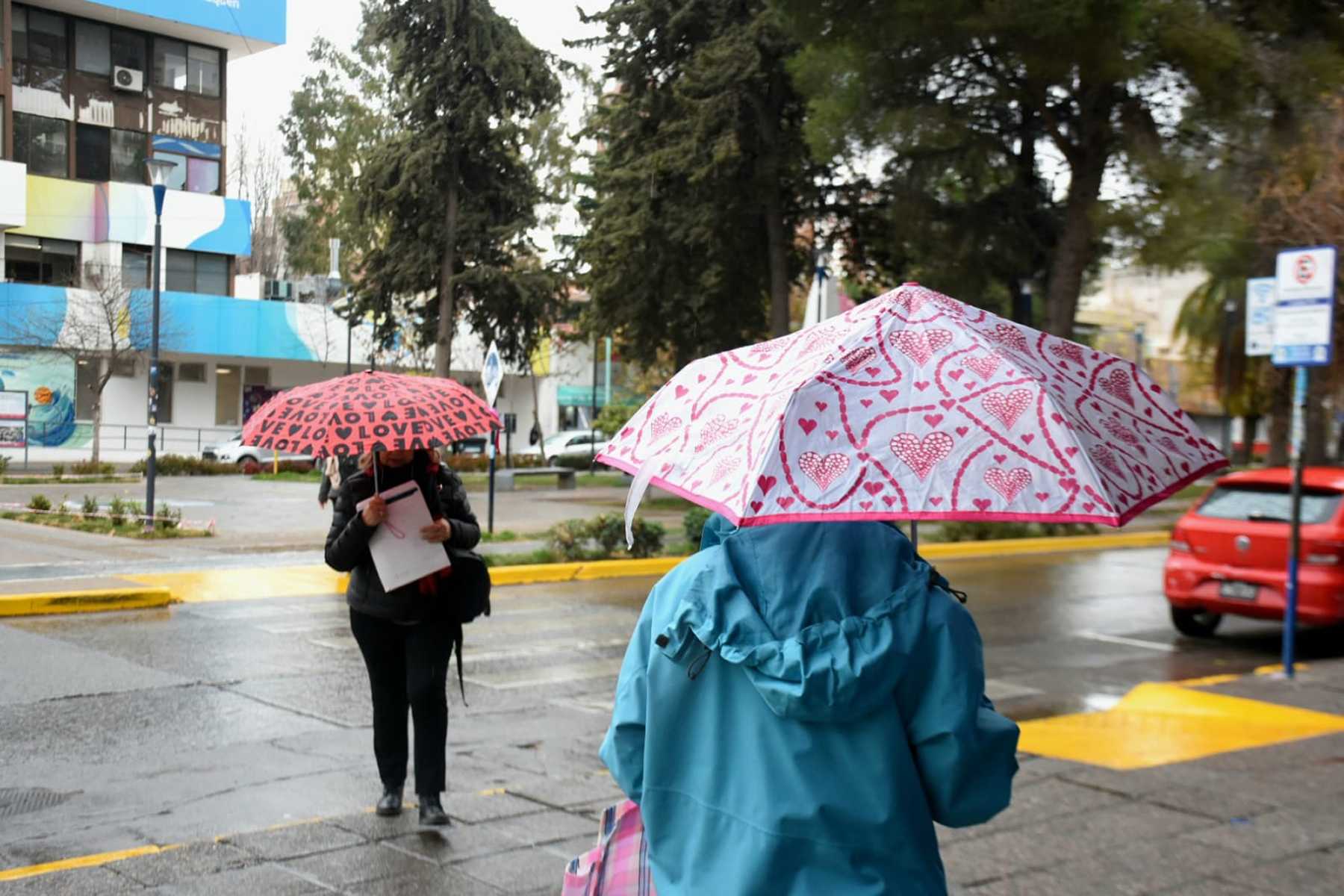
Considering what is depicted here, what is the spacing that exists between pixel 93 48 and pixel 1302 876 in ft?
110

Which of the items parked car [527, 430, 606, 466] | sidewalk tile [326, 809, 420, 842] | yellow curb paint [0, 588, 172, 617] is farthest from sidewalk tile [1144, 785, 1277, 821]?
parked car [527, 430, 606, 466]

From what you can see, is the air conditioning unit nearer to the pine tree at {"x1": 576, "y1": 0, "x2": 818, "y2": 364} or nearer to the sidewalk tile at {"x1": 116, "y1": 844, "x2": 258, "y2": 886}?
the pine tree at {"x1": 576, "y1": 0, "x2": 818, "y2": 364}

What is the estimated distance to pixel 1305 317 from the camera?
9664 millimetres

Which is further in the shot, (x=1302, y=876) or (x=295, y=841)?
(x=295, y=841)

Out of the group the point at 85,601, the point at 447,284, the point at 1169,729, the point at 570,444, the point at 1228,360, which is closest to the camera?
the point at 1169,729

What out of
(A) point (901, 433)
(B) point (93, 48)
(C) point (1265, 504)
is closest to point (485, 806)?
(A) point (901, 433)

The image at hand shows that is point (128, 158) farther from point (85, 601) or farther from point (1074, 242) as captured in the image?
point (85, 601)

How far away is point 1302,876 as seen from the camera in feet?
17.5

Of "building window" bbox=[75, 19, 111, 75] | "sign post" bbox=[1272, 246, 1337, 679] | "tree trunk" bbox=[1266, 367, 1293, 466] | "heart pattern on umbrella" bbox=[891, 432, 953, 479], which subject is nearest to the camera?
"heart pattern on umbrella" bbox=[891, 432, 953, 479]

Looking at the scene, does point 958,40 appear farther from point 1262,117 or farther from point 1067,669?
point 1067,669

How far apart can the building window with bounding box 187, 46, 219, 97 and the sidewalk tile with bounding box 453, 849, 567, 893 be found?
3282 centimetres

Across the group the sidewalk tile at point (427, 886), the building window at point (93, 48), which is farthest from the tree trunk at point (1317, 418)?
the building window at point (93, 48)

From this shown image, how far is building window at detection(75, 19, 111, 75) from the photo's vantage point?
31750 mm

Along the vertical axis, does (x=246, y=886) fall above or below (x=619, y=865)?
below
